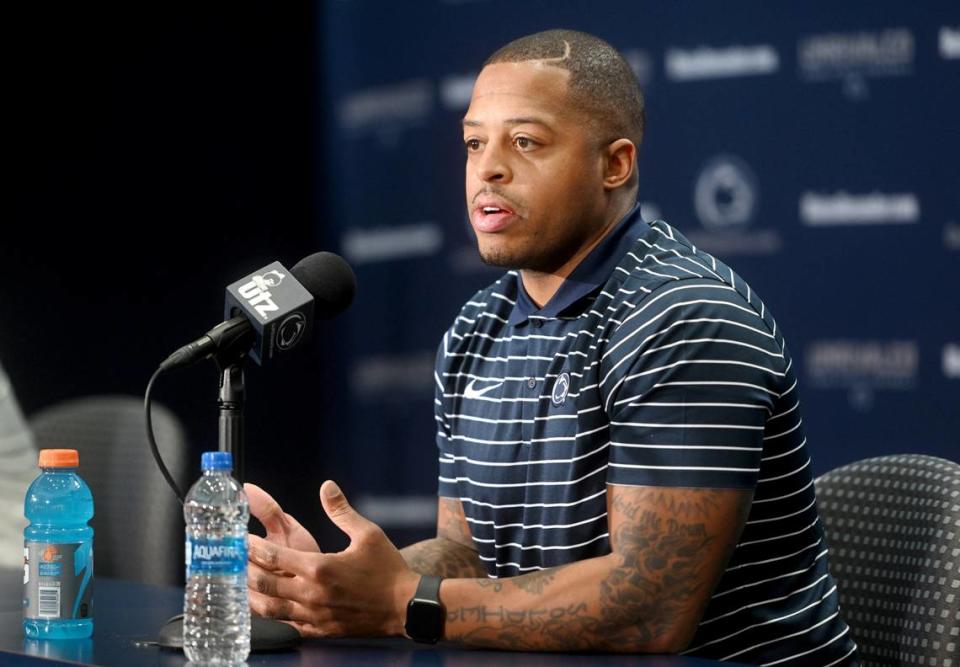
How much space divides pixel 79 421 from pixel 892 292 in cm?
212

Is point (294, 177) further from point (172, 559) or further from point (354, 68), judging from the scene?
point (172, 559)

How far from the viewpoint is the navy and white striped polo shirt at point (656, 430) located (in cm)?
206

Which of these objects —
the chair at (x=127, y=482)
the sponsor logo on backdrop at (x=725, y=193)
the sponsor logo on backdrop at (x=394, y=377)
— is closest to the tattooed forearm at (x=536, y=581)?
the chair at (x=127, y=482)

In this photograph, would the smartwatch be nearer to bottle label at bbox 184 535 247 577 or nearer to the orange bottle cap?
bottle label at bbox 184 535 247 577

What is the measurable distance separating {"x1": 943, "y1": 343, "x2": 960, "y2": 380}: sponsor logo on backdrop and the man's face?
1.51 m

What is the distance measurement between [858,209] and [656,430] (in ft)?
6.09

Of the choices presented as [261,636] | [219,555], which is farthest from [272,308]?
[261,636]

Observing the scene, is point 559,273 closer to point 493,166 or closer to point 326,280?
point 493,166

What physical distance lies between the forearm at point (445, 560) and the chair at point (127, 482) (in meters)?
0.88

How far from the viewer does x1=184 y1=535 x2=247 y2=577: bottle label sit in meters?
1.78

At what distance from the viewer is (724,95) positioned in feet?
13.0

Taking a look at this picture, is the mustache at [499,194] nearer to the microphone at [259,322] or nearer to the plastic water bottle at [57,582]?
the microphone at [259,322]

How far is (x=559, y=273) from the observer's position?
2447mm

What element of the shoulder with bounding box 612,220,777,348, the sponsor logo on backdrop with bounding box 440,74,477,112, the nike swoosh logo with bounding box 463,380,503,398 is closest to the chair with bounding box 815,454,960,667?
the shoulder with bounding box 612,220,777,348
